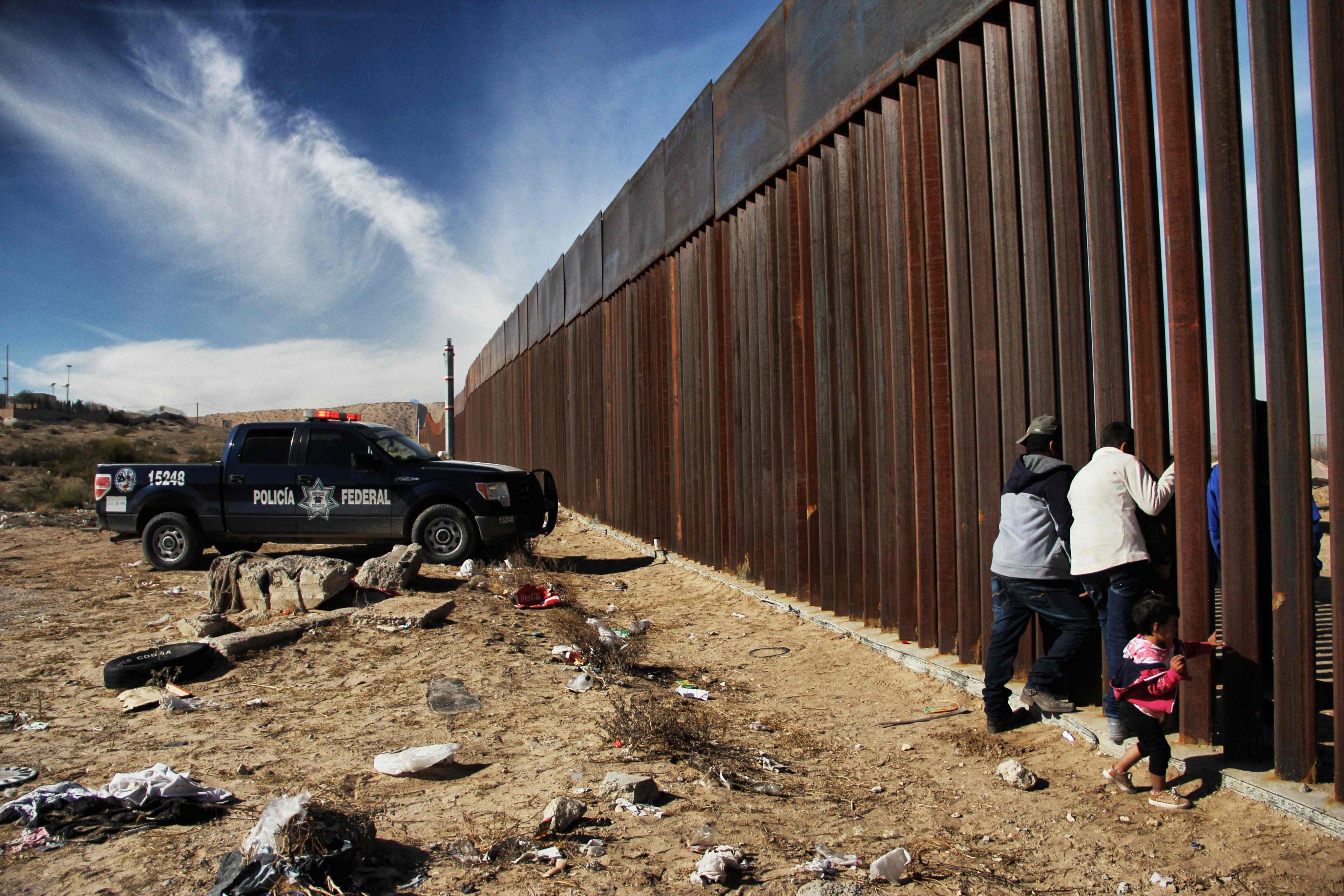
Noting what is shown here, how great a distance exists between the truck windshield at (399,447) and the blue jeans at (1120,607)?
8361 millimetres

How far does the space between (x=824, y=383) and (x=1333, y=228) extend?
13.5ft

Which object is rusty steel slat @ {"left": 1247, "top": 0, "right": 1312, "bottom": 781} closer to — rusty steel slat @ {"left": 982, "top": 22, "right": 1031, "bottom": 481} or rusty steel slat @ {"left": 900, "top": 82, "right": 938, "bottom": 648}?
rusty steel slat @ {"left": 982, "top": 22, "right": 1031, "bottom": 481}

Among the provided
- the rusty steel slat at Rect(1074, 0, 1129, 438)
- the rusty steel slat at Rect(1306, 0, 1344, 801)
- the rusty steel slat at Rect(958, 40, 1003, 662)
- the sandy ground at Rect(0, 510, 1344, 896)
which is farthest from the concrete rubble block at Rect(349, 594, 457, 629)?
the rusty steel slat at Rect(1306, 0, 1344, 801)

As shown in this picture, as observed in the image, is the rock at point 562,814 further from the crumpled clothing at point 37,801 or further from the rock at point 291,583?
the rock at point 291,583

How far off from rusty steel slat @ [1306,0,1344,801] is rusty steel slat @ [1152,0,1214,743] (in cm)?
60

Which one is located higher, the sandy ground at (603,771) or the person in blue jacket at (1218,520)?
the person in blue jacket at (1218,520)

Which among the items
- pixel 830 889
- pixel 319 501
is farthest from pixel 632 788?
pixel 319 501

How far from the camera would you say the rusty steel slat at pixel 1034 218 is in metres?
4.59

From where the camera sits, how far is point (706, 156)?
32.1 feet

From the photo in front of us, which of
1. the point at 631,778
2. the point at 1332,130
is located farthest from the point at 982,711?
the point at 1332,130

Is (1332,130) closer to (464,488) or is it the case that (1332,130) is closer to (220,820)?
(220,820)

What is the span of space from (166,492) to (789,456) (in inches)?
301

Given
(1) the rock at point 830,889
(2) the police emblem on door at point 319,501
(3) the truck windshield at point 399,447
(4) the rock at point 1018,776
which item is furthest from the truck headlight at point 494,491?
(1) the rock at point 830,889

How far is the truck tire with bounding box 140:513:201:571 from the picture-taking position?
10.1m
